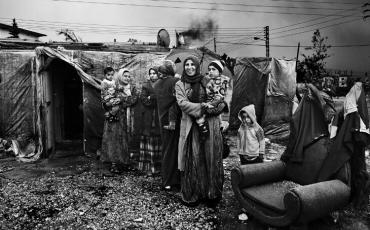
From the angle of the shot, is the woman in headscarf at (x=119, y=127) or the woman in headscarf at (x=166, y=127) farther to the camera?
the woman in headscarf at (x=119, y=127)

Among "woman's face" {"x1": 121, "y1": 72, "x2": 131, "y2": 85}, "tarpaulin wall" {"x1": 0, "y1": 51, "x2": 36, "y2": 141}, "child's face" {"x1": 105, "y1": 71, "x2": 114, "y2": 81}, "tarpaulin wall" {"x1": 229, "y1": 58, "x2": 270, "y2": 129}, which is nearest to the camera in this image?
"woman's face" {"x1": 121, "y1": 72, "x2": 131, "y2": 85}

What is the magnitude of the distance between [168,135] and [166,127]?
0.22 m

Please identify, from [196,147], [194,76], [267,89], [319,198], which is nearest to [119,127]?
[196,147]

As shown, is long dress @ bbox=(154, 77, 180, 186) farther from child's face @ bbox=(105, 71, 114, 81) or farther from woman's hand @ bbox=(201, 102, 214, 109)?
child's face @ bbox=(105, 71, 114, 81)

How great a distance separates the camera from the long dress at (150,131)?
227 inches

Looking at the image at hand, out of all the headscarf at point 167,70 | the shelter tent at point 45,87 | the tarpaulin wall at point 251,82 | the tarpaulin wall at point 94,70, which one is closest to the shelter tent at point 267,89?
the tarpaulin wall at point 251,82

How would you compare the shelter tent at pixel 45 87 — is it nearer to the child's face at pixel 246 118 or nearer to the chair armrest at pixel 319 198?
the child's face at pixel 246 118

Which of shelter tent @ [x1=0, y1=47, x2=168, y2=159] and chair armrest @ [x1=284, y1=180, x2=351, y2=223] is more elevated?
shelter tent @ [x1=0, y1=47, x2=168, y2=159]

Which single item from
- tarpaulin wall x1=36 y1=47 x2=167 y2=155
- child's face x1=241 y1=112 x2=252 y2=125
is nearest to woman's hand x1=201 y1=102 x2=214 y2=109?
child's face x1=241 y1=112 x2=252 y2=125

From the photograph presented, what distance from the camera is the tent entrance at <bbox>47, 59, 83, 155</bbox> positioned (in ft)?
27.9

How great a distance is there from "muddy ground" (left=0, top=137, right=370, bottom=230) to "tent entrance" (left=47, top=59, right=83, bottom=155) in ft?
7.73

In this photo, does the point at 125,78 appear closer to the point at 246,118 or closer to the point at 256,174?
the point at 246,118

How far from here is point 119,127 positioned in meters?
6.38

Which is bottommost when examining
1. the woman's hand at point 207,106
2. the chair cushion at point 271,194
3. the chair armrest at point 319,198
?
the chair cushion at point 271,194
